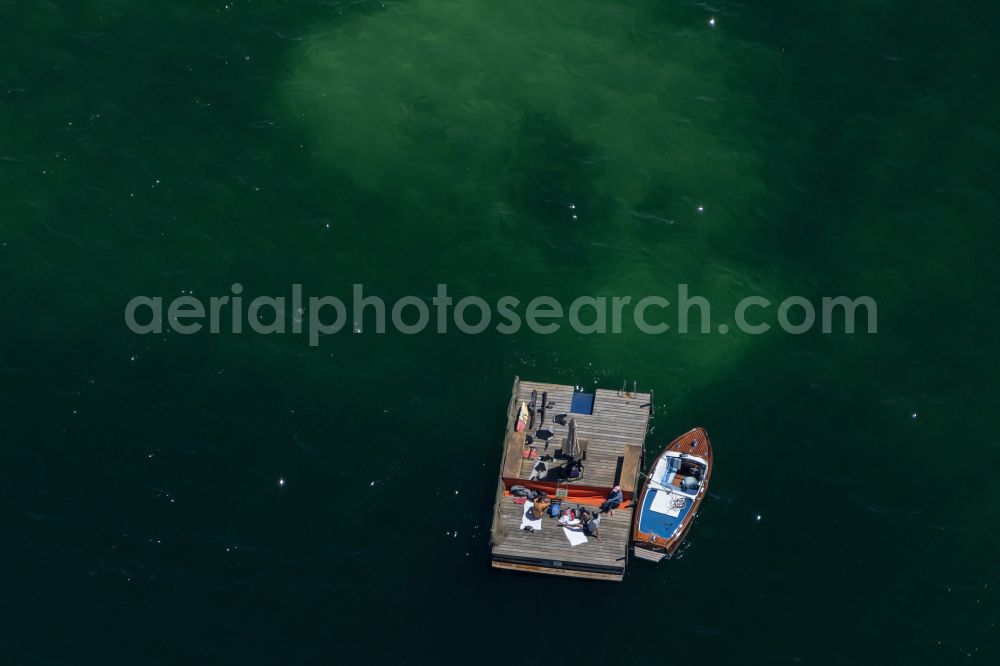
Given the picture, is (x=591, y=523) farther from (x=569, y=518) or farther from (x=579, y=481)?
(x=579, y=481)

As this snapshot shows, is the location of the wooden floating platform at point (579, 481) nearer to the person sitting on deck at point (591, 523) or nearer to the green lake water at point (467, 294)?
the person sitting on deck at point (591, 523)

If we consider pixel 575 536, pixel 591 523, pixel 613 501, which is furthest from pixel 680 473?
pixel 575 536

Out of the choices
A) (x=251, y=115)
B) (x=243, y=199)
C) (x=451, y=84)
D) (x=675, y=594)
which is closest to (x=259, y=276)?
(x=243, y=199)

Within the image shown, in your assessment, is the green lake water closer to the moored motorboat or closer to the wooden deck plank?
the moored motorboat

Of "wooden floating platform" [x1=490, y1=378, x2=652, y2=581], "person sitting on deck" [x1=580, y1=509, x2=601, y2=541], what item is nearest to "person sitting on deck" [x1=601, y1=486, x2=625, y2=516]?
"wooden floating platform" [x1=490, y1=378, x2=652, y2=581]

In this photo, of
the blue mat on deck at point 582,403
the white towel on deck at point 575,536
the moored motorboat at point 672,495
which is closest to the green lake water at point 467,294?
the moored motorboat at point 672,495
